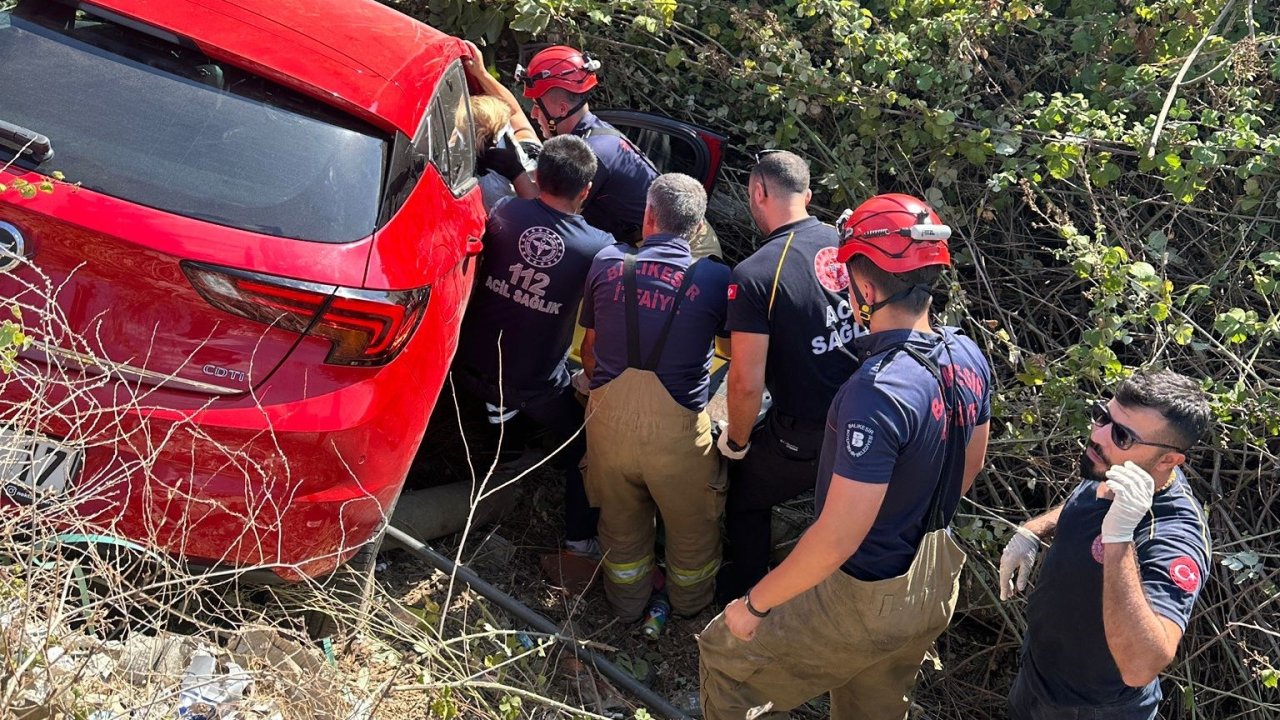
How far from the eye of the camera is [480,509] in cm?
484

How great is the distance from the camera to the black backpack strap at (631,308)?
167 inches

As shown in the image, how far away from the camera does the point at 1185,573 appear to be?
119 inches

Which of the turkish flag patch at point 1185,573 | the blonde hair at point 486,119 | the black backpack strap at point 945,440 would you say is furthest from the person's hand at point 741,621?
the blonde hair at point 486,119

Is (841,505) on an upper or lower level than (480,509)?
upper

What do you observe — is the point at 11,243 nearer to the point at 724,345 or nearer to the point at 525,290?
the point at 525,290

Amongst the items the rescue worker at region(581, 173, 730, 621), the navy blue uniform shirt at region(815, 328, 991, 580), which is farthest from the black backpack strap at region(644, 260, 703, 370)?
the navy blue uniform shirt at region(815, 328, 991, 580)

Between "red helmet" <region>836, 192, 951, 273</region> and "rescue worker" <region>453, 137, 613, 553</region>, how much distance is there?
146cm

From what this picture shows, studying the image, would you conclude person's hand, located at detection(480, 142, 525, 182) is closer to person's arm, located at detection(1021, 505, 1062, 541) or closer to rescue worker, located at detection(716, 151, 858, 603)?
rescue worker, located at detection(716, 151, 858, 603)

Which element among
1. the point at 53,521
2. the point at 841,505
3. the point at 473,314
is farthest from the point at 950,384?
the point at 53,521

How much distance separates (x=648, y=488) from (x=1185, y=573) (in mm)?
2110

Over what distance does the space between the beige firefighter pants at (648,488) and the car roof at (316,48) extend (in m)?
1.40

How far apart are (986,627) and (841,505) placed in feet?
7.04

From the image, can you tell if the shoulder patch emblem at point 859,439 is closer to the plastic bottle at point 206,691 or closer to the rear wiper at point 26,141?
the plastic bottle at point 206,691

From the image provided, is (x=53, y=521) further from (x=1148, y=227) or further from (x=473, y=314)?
(x=1148, y=227)
